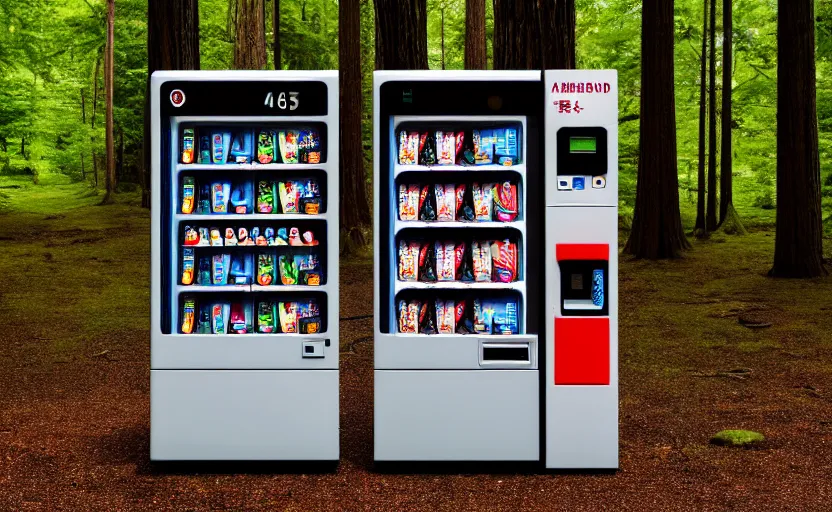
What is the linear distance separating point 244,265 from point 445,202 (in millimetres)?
1308

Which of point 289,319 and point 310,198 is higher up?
point 310,198

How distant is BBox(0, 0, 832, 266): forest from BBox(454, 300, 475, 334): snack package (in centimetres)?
1123

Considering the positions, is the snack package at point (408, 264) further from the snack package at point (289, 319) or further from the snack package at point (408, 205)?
the snack package at point (289, 319)

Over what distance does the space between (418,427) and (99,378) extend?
431 centimetres

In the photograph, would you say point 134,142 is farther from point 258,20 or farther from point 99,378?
point 99,378

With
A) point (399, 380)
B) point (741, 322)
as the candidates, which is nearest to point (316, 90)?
point (399, 380)

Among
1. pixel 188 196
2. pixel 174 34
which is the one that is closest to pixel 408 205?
pixel 188 196

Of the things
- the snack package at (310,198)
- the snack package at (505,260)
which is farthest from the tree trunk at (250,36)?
the snack package at (505,260)

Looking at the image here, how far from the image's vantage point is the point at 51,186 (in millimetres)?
44188

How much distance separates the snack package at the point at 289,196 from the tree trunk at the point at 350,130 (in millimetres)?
12498

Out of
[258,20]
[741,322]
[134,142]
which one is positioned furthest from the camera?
[134,142]

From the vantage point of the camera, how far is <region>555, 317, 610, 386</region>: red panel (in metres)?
5.91

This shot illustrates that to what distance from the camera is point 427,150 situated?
19.8ft

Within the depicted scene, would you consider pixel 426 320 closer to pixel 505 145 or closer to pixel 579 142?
pixel 505 145
